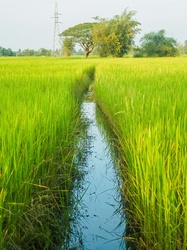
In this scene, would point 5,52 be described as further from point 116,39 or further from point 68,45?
point 116,39

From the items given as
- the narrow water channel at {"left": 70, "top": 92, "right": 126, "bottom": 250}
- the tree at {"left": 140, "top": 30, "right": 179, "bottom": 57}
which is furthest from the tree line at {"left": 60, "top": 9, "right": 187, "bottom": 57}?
the narrow water channel at {"left": 70, "top": 92, "right": 126, "bottom": 250}

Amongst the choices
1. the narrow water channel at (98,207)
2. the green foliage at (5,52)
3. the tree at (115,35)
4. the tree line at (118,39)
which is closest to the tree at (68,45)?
the tree line at (118,39)

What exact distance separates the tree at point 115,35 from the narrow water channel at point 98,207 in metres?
32.6

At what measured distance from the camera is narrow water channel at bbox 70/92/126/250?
207cm

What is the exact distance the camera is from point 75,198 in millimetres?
2535

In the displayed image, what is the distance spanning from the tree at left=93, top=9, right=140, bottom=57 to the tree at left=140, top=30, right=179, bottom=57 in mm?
3939

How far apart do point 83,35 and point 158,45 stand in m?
8.76

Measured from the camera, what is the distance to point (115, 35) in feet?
117

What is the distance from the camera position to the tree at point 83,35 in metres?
42.2

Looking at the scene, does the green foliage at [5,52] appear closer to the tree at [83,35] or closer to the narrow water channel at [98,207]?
the tree at [83,35]

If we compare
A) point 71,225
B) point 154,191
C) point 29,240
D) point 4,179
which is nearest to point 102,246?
point 71,225

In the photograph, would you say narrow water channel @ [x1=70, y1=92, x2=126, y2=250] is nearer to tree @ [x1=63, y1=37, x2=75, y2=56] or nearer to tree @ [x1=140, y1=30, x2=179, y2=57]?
tree @ [x1=140, y1=30, x2=179, y2=57]

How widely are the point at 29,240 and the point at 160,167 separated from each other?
756 millimetres

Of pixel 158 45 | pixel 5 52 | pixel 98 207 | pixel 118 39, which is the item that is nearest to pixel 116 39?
pixel 118 39
